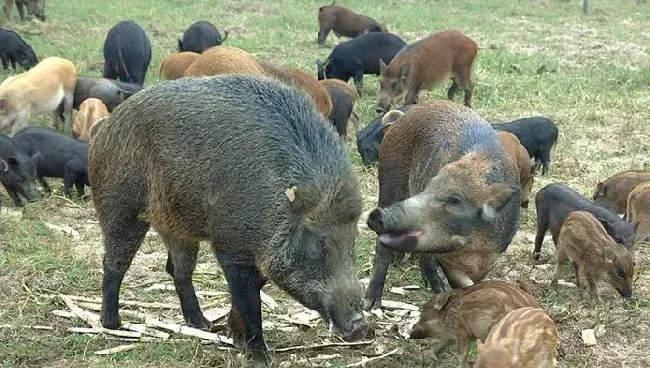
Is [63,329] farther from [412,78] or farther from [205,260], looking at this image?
[412,78]

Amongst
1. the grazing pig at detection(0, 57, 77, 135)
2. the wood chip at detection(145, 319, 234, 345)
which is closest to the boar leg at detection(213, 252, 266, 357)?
the wood chip at detection(145, 319, 234, 345)

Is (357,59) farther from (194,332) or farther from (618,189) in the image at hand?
(194,332)

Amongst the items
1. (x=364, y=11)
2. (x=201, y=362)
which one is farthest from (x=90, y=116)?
(x=364, y=11)

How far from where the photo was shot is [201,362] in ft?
16.1

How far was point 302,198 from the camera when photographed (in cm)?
440

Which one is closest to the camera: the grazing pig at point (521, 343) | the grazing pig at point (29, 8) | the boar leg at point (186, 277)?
the grazing pig at point (521, 343)

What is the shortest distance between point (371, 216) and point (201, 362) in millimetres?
1244

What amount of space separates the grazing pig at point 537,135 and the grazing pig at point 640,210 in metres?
1.70

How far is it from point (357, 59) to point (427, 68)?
1370 mm

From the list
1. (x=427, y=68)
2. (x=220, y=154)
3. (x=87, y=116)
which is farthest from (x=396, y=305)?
(x=427, y=68)

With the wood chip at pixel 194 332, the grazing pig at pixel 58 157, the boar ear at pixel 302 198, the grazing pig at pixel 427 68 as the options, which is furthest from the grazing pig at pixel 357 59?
the boar ear at pixel 302 198

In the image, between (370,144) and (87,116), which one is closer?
(370,144)

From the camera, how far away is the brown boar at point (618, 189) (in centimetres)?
743

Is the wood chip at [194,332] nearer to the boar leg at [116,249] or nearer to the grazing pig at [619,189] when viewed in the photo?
the boar leg at [116,249]
